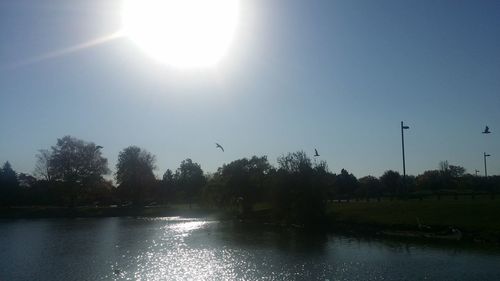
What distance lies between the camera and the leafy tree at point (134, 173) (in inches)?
4488

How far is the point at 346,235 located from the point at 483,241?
48.6 feet

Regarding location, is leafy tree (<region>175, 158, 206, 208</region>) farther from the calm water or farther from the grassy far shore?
the calm water

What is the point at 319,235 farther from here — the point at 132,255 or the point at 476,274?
the point at 476,274

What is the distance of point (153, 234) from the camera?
193ft

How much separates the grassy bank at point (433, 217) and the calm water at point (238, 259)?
5.44 m

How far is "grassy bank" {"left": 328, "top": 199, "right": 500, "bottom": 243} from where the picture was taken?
44.0 m

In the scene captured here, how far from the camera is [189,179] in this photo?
14738cm

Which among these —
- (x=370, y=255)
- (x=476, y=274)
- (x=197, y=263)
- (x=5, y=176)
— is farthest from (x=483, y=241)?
(x=5, y=176)

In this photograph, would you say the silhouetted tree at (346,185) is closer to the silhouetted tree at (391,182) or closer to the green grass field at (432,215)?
the silhouetted tree at (391,182)

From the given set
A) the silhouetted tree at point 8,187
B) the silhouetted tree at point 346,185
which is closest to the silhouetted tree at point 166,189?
the silhouetted tree at point 8,187

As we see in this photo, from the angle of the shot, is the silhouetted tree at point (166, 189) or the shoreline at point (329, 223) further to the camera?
the silhouetted tree at point (166, 189)

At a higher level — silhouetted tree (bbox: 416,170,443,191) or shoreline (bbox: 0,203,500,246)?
silhouetted tree (bbox: 416,170,443,191)

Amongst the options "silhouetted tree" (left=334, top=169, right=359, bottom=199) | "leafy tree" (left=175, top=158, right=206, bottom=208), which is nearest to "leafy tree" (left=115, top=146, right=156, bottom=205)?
"leafy tree" (left=175, top=158, right=206, bottom=208)

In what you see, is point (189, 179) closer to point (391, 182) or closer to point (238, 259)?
point (391, 182)
